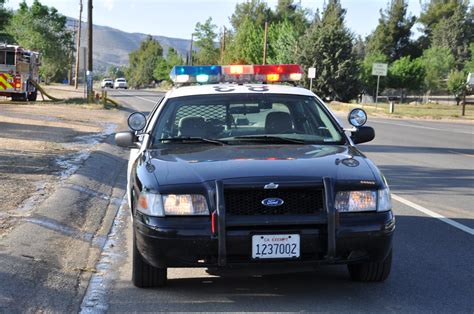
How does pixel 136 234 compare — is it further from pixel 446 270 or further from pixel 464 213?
pixel 464 213

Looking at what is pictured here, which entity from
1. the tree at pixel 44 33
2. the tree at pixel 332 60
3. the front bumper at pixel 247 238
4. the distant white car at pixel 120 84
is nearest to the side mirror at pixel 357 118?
the front bumper at pixel 247 238

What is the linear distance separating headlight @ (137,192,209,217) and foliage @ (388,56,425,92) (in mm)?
73833

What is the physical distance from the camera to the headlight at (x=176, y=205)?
4.46 m

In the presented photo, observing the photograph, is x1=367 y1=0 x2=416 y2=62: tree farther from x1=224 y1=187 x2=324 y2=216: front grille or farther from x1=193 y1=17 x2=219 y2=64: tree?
x1=224 y1=187 x2=324 y2=216: front grille

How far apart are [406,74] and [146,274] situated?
74.0 metres

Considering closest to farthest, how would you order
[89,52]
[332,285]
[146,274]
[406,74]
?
[146,274], [332,285], [89,52], [406,74]

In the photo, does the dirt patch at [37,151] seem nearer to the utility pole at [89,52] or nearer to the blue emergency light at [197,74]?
the blue emergency light at [197,74]

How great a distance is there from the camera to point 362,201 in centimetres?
459

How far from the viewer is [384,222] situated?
4625 mm

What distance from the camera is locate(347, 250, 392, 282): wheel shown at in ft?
16.7

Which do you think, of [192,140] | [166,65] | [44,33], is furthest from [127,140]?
[166,65]

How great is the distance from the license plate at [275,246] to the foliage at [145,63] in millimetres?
118202

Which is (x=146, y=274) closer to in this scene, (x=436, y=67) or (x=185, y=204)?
(x=185, y=204)

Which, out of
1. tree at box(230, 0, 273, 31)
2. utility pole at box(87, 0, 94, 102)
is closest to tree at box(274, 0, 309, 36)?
tree at box(230, 0, 273, 31)
